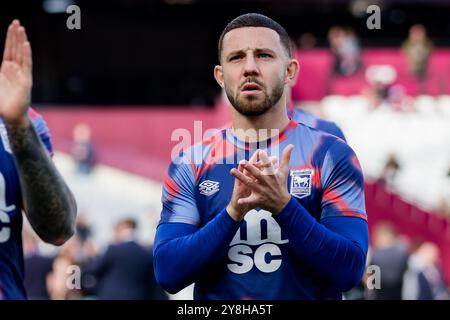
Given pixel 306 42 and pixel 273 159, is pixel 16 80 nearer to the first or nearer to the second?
pixel 273 159

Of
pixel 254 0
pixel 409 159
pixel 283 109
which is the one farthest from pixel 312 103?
pixel 283 109

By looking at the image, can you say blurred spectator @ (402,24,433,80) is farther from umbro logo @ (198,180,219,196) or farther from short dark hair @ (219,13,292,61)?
umbro logo @ (198,180,219,196)

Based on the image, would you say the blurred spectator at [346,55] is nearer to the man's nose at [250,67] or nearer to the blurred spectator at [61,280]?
the blurred spectator at [61,280]

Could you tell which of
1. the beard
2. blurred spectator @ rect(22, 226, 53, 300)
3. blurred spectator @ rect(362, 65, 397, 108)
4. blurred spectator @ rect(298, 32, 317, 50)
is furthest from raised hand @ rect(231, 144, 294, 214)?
blurred spectator @ rect(298, 32, 317, 50)

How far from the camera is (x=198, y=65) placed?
1099 inches

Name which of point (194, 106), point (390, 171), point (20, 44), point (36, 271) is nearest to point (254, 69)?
point (20, 44)

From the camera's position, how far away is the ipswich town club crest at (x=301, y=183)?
461 centimetres

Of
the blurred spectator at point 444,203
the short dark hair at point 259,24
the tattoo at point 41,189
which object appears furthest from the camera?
the blurred spectator at point 444,203

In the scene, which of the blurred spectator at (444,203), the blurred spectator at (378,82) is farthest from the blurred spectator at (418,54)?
the blurred spectator at (444,203)

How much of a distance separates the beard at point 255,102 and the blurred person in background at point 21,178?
78 cm

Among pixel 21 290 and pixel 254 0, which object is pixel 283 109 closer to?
pixel 21 290

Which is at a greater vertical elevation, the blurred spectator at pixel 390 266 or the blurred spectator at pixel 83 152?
the blurred spectator at pixel 83 152

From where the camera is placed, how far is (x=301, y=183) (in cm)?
462
